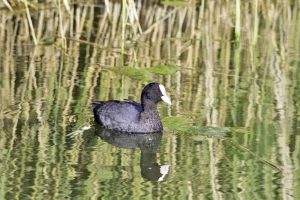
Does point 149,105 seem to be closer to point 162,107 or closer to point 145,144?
point 145,144

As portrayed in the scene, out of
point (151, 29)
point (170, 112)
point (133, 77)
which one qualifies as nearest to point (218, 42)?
point (151, 29)

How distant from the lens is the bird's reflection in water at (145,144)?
570 centimetres

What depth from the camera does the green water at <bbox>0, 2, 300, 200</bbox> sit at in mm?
5480

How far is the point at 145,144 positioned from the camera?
21.2 feet

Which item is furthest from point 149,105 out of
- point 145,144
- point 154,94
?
point 145,144

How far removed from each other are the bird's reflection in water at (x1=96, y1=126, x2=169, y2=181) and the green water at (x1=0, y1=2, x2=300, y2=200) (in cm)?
1

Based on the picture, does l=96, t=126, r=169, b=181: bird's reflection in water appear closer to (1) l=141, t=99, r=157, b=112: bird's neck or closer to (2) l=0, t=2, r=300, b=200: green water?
(2) l=0, t=2, r=300, b=200: green water

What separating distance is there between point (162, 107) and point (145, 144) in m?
0.98

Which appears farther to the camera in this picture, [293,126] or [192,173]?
[293,126]

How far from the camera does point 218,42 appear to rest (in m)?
9.63

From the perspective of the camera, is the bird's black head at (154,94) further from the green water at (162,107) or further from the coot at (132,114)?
the green water at (162,107)

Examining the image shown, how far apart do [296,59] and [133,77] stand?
5.58 ft

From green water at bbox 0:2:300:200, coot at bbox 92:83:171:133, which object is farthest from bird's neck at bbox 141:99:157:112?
green water at bbox 0:2:300:200

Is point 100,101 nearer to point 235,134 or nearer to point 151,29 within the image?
point 235,134
